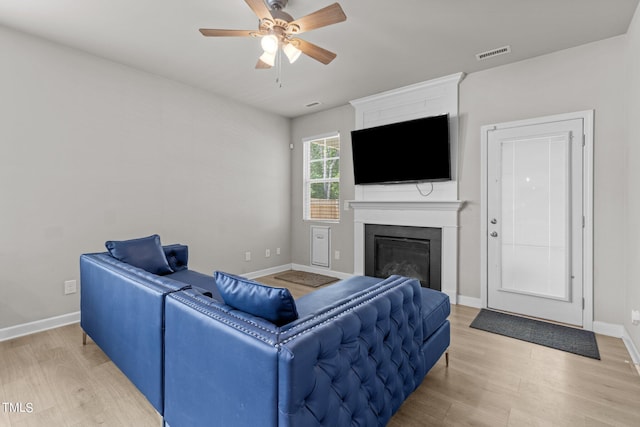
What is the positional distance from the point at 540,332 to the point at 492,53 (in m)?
2.79

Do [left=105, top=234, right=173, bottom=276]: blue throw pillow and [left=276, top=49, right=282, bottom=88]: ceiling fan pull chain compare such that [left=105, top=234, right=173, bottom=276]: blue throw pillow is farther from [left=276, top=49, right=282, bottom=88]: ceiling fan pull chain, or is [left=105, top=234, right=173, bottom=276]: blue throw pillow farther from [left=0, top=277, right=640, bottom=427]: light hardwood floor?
[left=276, top=49, right=282, bottom=88]: ceiling fan pull chain

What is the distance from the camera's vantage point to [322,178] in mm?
5312

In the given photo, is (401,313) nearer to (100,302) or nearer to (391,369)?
(391,369)

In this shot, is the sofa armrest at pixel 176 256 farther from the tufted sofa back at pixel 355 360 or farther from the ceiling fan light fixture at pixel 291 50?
the tufted sofa back at pixel 355 360

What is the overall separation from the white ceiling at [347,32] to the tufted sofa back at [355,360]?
2232mm

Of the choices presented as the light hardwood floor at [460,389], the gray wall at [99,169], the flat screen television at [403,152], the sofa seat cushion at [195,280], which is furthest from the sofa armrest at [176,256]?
the flat screen television at [403,152]

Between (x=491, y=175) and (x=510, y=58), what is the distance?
4.03 feet

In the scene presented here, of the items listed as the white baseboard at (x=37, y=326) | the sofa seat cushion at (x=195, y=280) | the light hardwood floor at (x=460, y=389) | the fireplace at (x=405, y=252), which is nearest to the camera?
the light hardwood floor at (x=460, y=389)

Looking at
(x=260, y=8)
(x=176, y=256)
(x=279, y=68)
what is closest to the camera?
(x=260, y=8)

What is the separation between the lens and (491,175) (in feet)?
11.6

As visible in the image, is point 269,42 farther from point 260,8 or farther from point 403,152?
point 403,152

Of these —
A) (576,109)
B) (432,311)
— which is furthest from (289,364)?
(576,109)

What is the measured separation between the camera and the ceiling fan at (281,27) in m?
2.03

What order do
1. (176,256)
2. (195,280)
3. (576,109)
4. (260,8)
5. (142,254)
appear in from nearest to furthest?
(260,8) → (142,254) → (195,280) → (576,109) → (176,256)
